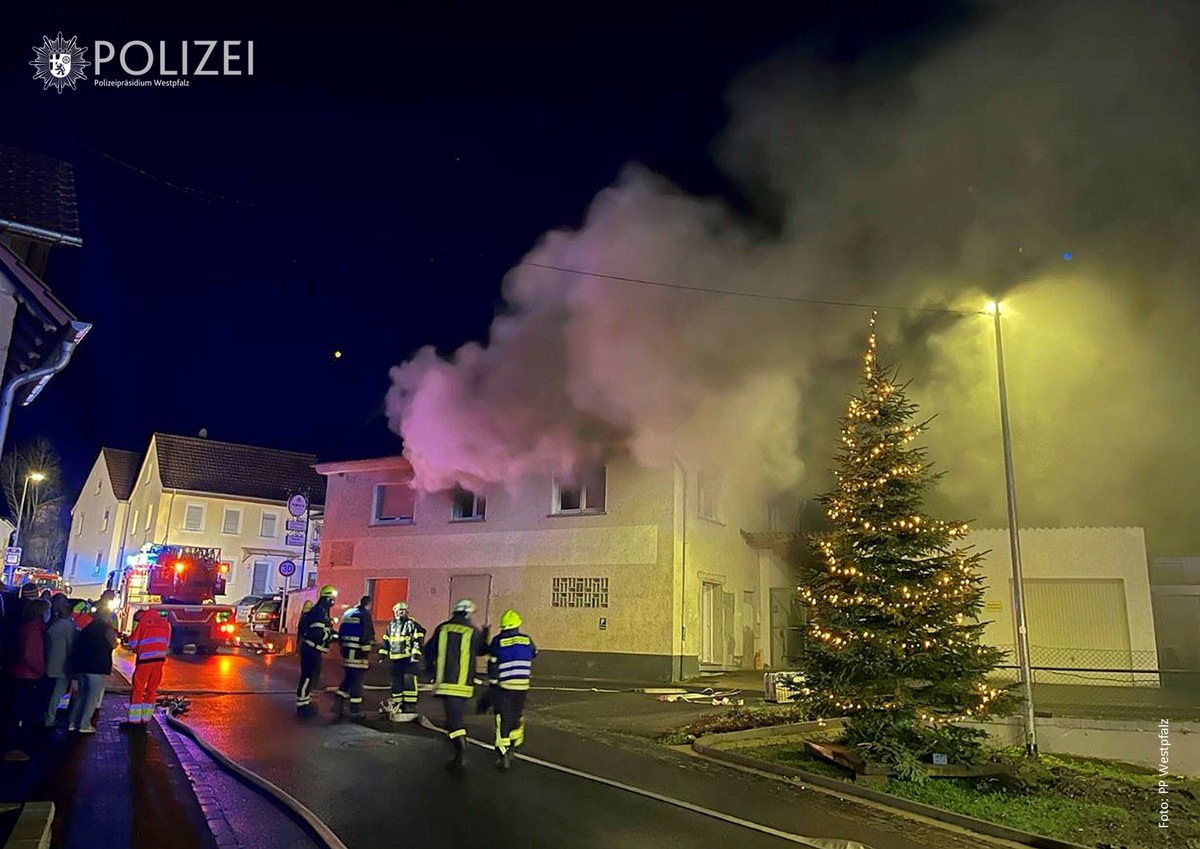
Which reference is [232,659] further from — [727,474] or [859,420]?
[859,420]

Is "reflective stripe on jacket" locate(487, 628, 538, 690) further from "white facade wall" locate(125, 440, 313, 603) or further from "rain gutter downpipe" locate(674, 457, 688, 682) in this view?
"white facade wall" locate(125, 440, 313, 603)

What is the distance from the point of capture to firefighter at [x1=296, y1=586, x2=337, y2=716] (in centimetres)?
1077

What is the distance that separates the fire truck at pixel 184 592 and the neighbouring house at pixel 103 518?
1785 cm

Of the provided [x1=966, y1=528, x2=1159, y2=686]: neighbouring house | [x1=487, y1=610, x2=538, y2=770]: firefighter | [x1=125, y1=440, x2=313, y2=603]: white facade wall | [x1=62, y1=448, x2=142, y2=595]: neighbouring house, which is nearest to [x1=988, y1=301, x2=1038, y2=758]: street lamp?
[x1=966, y1=528, x2=1159, y2=686]: neighbouring house

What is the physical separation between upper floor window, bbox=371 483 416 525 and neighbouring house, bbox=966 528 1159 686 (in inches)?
581

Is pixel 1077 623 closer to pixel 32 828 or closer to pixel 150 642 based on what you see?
pixel 150 642

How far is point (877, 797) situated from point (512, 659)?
3858 mm

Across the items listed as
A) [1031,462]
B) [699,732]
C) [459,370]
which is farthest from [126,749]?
[1031,462]

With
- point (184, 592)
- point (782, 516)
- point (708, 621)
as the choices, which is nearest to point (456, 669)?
point (708, 621)

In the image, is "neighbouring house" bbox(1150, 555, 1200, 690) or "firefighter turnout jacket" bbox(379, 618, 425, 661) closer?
"firefighter turnout jacket" bbox(379, 618, 425, 661)

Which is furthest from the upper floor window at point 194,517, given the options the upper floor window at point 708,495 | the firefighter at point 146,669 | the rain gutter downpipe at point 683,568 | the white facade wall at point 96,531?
the firefighter at point 146,669

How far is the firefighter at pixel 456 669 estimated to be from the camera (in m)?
8.19

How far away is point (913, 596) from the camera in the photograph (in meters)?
9.68

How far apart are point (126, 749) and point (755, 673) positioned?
15299 mm
